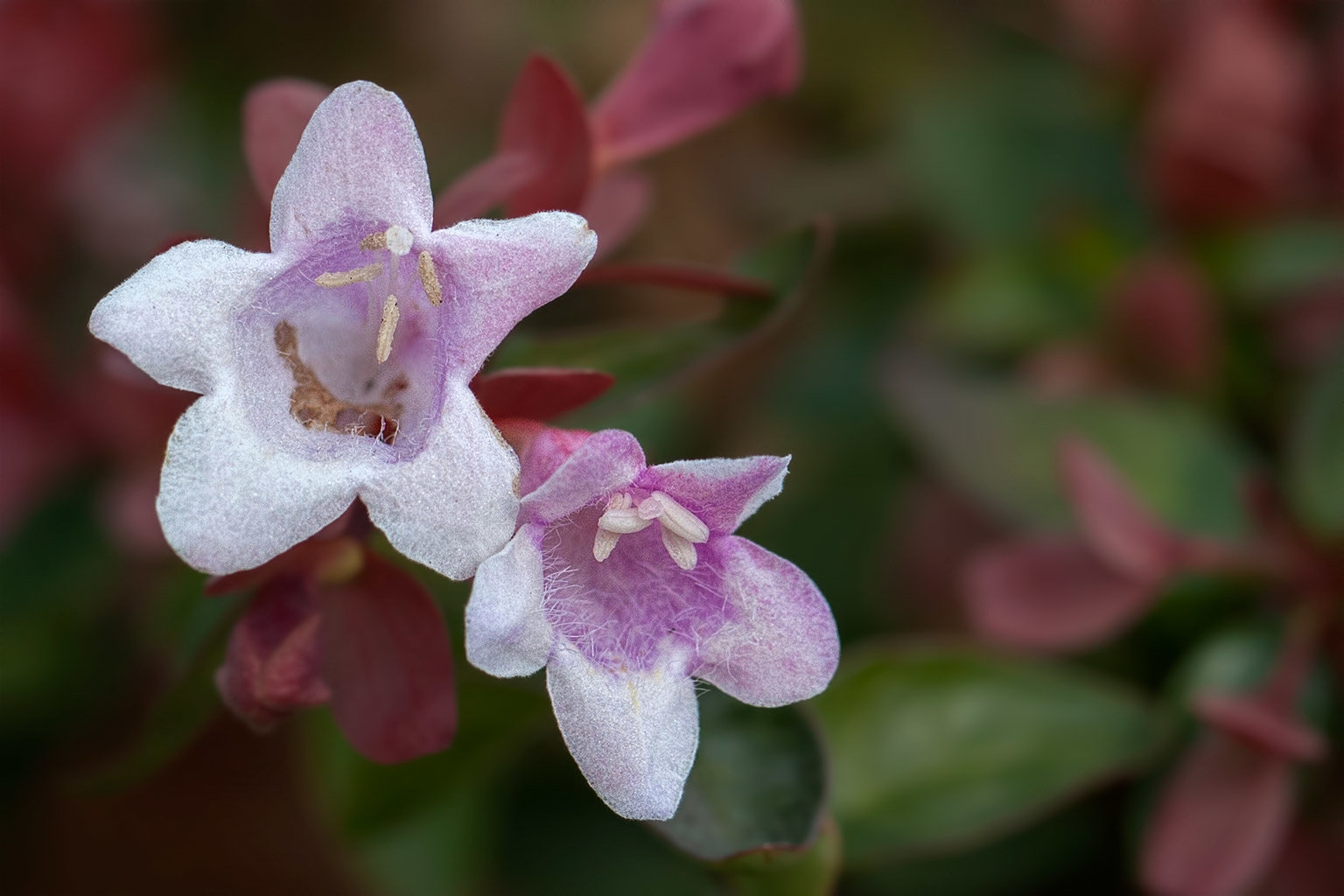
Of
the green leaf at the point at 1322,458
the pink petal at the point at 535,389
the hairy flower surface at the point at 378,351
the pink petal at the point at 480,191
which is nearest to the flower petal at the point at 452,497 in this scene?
the hairy flower surface at the point at 378,351

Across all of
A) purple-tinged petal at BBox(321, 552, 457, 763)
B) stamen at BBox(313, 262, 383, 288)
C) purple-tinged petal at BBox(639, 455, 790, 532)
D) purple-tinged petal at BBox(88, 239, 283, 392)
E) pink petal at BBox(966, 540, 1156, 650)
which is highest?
purple-tinged petal at BBox(88, 239, 283, 392)

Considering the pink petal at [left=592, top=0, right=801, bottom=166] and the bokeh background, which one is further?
the bokeh background

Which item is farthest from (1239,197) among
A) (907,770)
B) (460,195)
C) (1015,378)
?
(460,195)

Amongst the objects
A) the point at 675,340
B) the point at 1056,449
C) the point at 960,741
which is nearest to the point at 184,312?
the point at 675,340

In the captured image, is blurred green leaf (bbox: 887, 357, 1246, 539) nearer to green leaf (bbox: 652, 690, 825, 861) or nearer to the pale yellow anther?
green leaf (bbox: 652, 690, 825, 861)

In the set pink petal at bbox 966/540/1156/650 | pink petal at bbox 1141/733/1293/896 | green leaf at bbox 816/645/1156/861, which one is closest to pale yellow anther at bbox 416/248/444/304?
green leaf at bbox 816/645/1156/861

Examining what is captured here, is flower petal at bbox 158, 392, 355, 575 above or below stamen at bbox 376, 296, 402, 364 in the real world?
below
